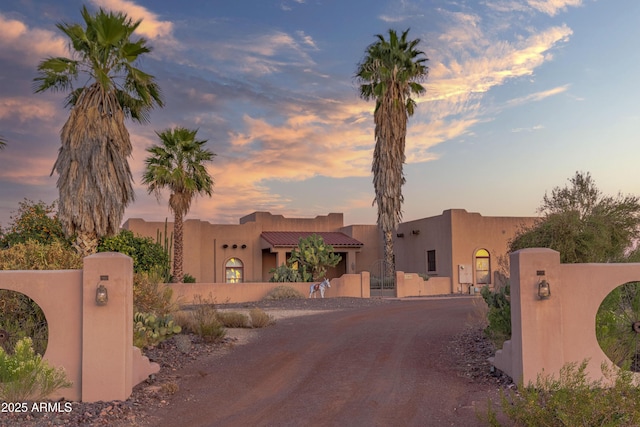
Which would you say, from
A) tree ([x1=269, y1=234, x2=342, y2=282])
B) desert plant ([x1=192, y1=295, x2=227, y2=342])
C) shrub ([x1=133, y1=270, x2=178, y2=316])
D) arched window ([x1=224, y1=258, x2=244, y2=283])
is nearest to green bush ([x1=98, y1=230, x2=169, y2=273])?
tree ([x1=269, y1=234, x2=342, y2=282])

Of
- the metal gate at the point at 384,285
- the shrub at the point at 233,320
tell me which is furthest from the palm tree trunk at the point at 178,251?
the shrub at the point at 233,320

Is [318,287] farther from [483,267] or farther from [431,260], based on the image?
[483,267]

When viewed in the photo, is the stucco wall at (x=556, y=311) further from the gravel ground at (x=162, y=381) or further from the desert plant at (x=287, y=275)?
the desert plant at (x=287, y=275)

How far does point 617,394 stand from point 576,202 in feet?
64.9

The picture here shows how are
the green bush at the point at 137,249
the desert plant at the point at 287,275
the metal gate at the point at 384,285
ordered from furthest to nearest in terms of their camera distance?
1. the metal gate at the point at 384,285
2. the desert plant at the point at 287,275
3. the green bush at the point at 137,249

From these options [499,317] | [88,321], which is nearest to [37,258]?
[88,321]

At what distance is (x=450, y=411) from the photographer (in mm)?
9703

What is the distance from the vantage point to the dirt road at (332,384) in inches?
378

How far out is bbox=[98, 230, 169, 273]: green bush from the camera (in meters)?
26.6

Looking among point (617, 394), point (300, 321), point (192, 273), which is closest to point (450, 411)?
point (617, 394)

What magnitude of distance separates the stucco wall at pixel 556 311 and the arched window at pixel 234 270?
33.4m

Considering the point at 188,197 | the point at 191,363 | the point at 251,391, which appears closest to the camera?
the point at 251,391

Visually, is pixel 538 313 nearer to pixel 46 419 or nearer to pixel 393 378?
pixel 393 378

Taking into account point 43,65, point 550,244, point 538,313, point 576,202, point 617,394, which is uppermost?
point 43,65
